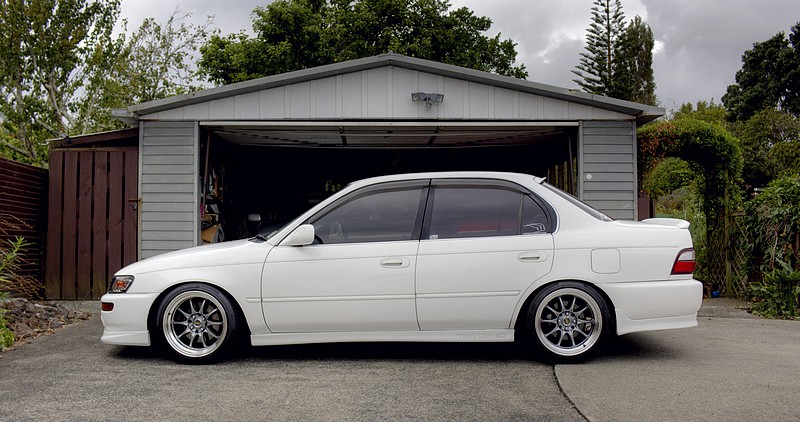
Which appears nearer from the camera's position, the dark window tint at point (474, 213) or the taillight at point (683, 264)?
the taillight at point (683, 264)

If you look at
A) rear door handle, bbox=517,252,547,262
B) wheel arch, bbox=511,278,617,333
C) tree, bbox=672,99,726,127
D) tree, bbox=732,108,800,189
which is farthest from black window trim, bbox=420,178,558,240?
tree, bbox=672,99,726,127

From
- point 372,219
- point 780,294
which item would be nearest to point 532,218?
point 372,219

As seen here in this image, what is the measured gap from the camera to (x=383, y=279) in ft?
16.7

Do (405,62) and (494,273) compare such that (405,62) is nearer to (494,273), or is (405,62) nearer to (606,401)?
(494,273)

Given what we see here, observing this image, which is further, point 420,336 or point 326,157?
point 326,157

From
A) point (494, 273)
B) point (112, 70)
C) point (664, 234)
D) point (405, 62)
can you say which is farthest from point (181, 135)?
point (112, 70)

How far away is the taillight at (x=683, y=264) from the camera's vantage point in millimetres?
5098

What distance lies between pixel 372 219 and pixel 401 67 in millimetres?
4383

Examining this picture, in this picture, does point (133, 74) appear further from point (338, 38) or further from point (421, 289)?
point (421, 289)

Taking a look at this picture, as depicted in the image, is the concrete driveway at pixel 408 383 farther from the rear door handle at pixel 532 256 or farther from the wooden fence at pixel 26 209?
the wooden fence at pixel 26 209

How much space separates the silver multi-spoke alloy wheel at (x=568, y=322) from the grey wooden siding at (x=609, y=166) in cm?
429

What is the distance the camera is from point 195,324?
5176 mm

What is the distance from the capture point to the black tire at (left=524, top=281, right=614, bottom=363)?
5.06m

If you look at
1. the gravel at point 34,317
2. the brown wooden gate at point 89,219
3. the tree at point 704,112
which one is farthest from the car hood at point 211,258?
the tree at point 704,112
